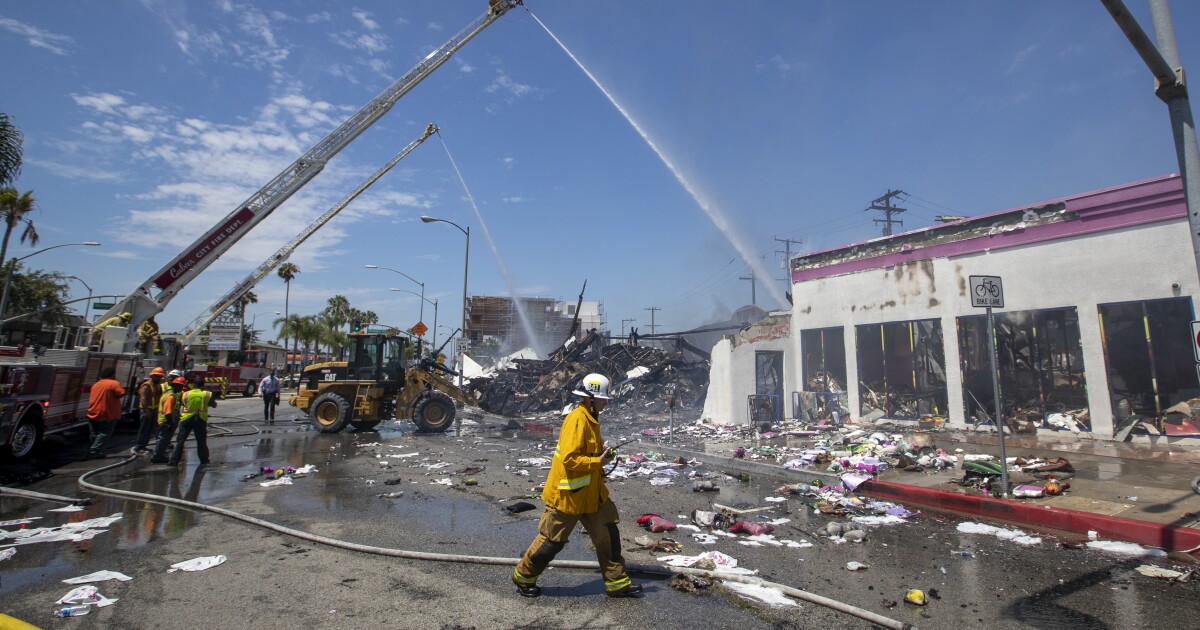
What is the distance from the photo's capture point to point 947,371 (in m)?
13.4

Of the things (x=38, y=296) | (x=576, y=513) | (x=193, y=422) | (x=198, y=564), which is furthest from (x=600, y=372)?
(x=38, y=296)

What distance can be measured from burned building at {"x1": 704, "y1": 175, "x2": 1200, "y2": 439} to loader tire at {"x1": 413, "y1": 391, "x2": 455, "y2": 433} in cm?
792

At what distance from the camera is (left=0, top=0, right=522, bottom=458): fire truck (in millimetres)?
10078

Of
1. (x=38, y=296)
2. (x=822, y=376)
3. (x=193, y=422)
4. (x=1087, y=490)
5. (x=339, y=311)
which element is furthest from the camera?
(x=339, y=311)

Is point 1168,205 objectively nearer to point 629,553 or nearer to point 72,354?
point 629,553

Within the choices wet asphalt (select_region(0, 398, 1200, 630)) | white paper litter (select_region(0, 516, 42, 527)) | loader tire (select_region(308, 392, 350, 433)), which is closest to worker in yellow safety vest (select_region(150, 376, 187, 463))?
wet asphalt (select_region(0, 398, 1200, 630))

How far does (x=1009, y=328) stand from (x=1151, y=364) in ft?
8.80

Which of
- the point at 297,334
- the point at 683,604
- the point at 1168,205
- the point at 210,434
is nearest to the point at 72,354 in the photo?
the point at 210,434

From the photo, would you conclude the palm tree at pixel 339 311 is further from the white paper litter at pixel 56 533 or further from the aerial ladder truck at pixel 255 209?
the white paper litter at pixel 56 533

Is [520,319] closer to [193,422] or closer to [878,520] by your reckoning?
[193,422]

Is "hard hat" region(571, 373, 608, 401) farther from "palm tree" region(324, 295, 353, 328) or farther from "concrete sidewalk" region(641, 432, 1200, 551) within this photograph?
Answer: "palm tree" region(324, 295, 353, 328)

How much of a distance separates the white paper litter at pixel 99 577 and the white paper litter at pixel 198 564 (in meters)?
0.30

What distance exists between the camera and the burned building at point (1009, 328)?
35.0ft

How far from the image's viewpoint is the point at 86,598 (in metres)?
4.02
